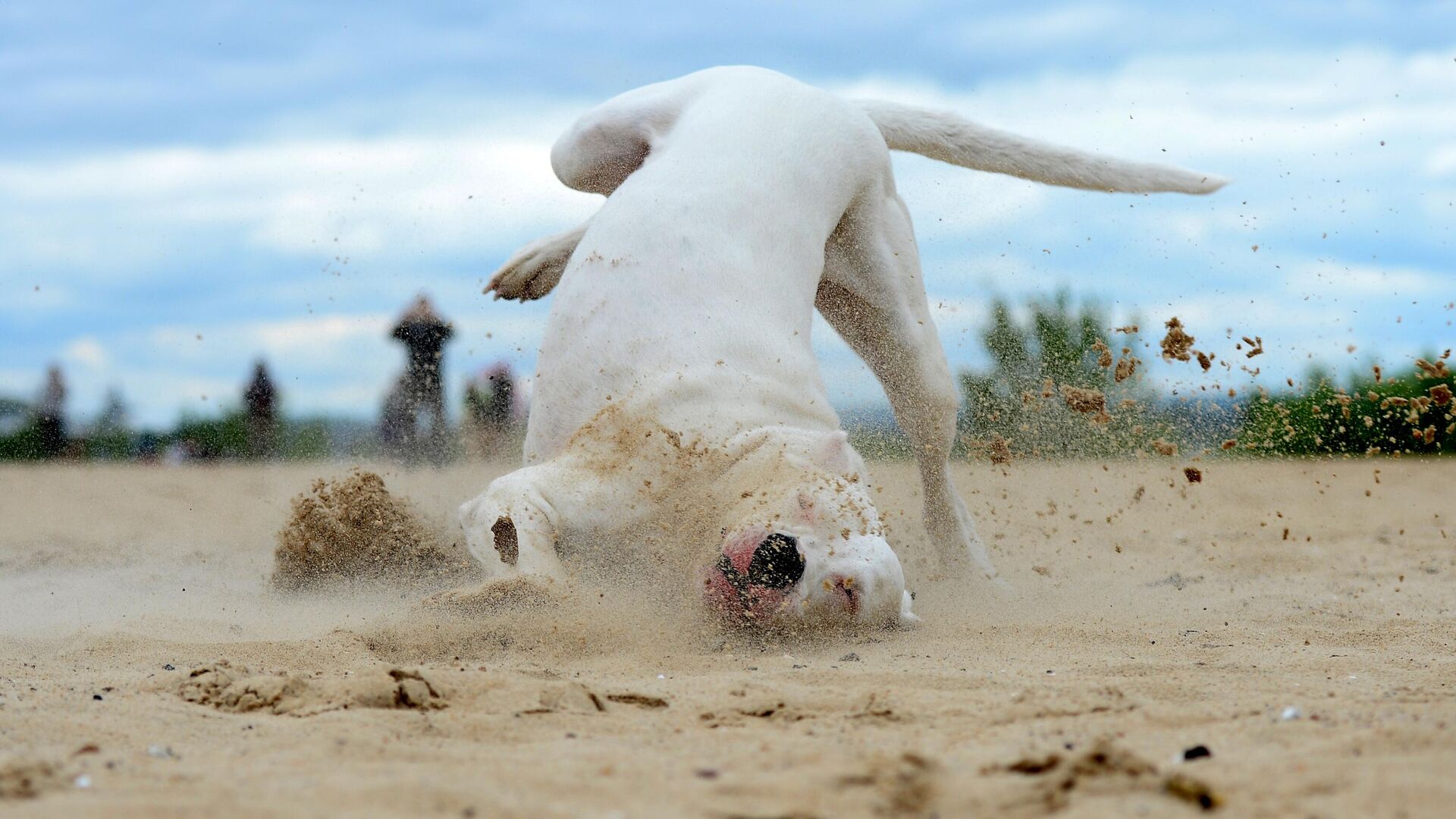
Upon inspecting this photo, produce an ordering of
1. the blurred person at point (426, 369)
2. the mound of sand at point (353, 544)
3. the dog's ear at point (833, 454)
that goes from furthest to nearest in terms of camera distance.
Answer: the blurred person at point (426, 369)
the mound of sand at point (353, 544)
the dog's ear at point (833, 454)

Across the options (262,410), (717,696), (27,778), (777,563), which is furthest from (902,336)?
(262,410)

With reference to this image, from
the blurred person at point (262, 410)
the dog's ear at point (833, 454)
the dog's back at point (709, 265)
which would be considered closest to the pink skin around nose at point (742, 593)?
the dog's ear at point (833, 454)

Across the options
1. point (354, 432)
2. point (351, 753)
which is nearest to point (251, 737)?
point (351, 753)

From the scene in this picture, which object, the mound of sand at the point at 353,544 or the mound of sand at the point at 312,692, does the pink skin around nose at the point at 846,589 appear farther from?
the mound of sand at the point at 353,544

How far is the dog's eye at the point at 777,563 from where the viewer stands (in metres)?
3.63

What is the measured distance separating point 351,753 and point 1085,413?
3.99 metres

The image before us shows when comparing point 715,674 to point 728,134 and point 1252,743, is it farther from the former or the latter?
point 728,134

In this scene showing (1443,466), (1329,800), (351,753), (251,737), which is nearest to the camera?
(1329,800)

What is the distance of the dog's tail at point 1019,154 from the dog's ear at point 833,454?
259 centimetres

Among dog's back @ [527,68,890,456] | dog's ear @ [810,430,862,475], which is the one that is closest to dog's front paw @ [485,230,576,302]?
dog's back @ [527,68,890,456]

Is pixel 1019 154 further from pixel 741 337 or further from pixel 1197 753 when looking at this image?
pixel 1197 753

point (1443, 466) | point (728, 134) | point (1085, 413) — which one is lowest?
point (1443, 466)

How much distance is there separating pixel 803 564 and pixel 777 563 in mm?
79

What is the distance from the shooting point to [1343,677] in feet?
11.2
